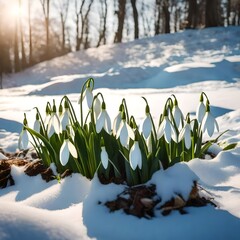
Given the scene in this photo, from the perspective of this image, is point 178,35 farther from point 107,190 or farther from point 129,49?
point 107,190

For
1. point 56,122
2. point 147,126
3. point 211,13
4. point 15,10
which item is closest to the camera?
point 147,126

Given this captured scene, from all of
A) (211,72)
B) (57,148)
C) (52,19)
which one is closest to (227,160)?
(57,148)

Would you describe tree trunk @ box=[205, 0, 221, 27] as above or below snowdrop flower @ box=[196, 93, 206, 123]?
above

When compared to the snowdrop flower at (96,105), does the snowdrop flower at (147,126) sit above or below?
below

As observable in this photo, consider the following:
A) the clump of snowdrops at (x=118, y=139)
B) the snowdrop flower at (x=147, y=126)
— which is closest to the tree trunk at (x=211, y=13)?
the clump of snowdrops at (x=118, y=139)

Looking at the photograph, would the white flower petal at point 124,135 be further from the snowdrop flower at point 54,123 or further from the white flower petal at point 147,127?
the snowdrop flower at point 54,123

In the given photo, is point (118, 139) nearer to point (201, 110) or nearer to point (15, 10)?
point (201, 110)

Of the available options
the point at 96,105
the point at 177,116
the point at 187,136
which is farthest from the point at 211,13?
the point at 187,136

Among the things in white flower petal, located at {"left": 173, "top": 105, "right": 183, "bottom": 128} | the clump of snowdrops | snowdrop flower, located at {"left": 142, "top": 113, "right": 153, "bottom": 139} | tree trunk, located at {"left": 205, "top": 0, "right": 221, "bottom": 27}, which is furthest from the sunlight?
snowdrop flower, located at {"left": 142, "top": 113, "right": 153, "bottom": 139}

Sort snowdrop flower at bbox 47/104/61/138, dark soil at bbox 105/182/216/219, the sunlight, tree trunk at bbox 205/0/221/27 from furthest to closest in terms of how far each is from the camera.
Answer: the sunlight < tree trunk at bbox 205/0/221/27 < snowdrop flower at bbox 47/104/61/138 < dark soil at bbox 105/182/216/219

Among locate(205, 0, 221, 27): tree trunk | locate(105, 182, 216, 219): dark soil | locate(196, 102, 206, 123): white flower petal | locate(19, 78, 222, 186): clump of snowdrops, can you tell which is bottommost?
locate(105, 182, 216, 219): dark soil

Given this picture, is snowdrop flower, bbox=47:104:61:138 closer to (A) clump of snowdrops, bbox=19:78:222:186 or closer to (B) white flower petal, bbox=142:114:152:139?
(A) clump of snowdrops, bbox=19:78:222:186

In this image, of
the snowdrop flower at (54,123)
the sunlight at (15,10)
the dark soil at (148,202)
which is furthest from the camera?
the sunlight at (15,10)
